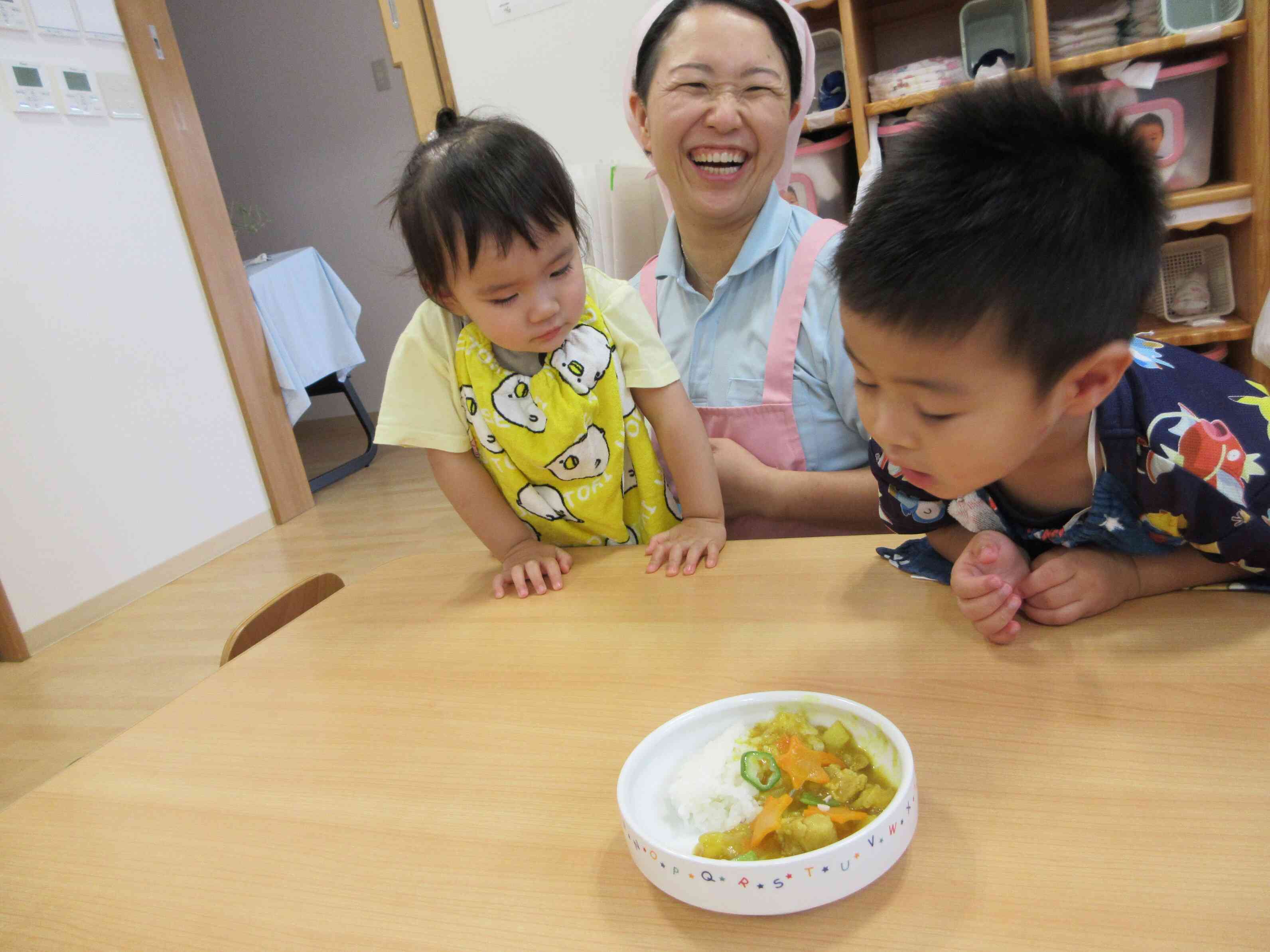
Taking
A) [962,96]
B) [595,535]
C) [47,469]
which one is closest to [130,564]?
[47,469]

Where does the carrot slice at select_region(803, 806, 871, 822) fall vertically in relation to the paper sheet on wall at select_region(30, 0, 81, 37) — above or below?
below

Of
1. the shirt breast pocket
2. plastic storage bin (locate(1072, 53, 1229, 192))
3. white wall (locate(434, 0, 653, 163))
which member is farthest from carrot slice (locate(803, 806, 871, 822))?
plastic storage bin (locate(1072, 53, 1229, 192))

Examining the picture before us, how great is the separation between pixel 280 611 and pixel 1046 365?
0.97 metres

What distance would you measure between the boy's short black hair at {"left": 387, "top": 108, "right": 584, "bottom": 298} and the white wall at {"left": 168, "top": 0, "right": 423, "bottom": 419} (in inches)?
155

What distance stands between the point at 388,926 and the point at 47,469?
2.92m

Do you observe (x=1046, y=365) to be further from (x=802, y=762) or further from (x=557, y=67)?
(x=557, y=67)

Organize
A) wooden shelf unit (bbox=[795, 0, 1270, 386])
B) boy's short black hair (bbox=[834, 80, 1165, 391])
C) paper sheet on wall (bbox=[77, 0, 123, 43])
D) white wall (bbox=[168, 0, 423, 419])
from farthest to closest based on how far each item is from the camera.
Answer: white wall (bbox=[168, 0, 423, 419]), paper sheet on wall (bbox=[77, 0, 123, 43]), wooden shelf unit (bbox=[795, 0, 1270, 386]), boy's short black hair (bbox=[834, 80, 1165, 391])

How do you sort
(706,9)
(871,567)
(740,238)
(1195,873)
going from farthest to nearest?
(740,238)
(706,9)
(871,567)
(1195,873)

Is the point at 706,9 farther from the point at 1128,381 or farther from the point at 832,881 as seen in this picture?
the point at 832,881

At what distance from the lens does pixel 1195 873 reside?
0.46 meters

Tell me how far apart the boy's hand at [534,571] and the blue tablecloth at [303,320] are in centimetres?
309

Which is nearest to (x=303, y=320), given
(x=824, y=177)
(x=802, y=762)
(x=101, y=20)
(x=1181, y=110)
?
(x=101, y=20)

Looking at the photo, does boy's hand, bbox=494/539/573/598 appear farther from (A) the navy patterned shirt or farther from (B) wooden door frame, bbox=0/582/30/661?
(B) wooden door frame, bbox=0/582/30/661

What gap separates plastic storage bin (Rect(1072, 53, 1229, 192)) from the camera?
2027 millimetres
